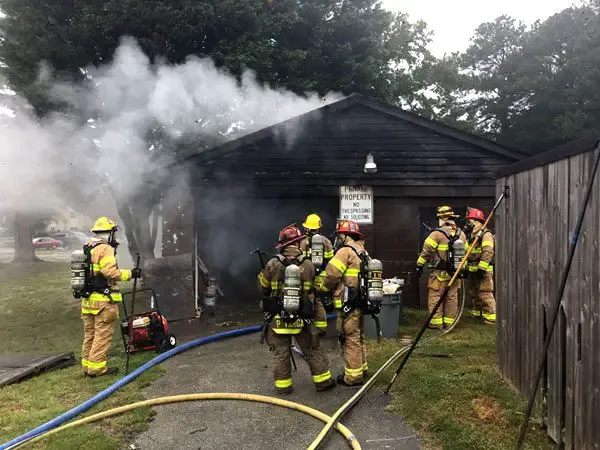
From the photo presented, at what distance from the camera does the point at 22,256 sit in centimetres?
2188

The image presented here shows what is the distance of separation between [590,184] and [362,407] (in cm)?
307

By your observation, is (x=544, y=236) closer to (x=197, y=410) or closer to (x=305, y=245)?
(x=197, y=410)

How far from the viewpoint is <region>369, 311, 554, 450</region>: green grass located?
3928 mm

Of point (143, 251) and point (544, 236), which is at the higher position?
point (544, 236)

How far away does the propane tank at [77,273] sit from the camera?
A: 238 inches

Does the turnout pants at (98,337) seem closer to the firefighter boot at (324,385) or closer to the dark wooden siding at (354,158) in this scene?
the firefighter boot at (324,385)

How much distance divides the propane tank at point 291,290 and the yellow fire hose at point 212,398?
95 centimetres

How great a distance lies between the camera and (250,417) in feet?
15.4

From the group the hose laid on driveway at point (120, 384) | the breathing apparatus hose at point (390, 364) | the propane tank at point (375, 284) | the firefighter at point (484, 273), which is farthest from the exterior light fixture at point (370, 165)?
the propane tank at point (375, 284)

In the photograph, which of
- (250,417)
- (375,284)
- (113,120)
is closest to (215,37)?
(113,120)

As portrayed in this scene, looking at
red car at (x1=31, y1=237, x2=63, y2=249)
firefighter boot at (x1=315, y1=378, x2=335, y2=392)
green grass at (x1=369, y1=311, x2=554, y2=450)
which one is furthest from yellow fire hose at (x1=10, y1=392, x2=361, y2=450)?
red car at (x1=31, y1=237, x2=63, y2=249)

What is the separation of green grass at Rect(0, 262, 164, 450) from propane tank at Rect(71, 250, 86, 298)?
3.83ft

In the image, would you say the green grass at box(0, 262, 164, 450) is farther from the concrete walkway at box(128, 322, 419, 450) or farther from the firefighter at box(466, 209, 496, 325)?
the firefighter at box(466, 209, 496, 325)

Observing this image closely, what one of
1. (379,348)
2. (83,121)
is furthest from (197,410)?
(83,121)
